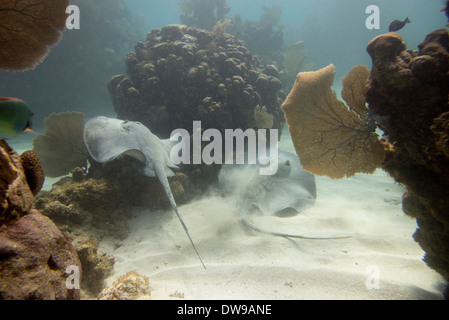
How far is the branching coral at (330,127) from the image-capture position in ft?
10.9

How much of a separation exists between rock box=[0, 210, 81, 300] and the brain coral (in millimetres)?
4571

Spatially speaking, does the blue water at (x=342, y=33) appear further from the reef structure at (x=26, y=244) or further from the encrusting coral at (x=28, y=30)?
the reef structure at (x=26, y=244)

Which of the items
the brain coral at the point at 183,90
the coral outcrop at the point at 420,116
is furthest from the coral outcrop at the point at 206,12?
the coral outcrop at the point at 420,116

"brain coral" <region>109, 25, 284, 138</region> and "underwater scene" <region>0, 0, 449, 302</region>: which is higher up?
"brain coral" <region>109, 25, 284, 138</region>

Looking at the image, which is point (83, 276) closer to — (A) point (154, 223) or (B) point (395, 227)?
(A) point (154, 223)

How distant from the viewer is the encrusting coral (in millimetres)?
2277

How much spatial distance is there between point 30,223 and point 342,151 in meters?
4.31

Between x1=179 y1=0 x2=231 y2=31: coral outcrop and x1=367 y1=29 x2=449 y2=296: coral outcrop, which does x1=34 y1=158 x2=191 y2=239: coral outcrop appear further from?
x1=179 y1=0 x2=231 y2=31: coral outcrop

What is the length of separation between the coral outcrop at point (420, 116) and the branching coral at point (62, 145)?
21.0ft

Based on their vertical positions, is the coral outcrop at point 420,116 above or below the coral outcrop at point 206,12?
below

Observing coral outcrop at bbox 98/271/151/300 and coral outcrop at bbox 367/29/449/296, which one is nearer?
coral outcrop at bbox 367/29/449/296

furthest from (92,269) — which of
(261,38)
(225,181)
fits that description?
(261,38)

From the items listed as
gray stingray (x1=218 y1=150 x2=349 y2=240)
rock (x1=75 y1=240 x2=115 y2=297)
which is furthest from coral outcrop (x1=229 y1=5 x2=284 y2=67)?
rock (x1=75 y1=240 x2=115 y2=297)

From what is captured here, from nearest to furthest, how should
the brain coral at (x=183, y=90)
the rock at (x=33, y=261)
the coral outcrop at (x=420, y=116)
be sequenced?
the rock at (x=33, y=261) → the coral outcrop at (x=420, y=116) → the brain coral at (x=183, y=90)
